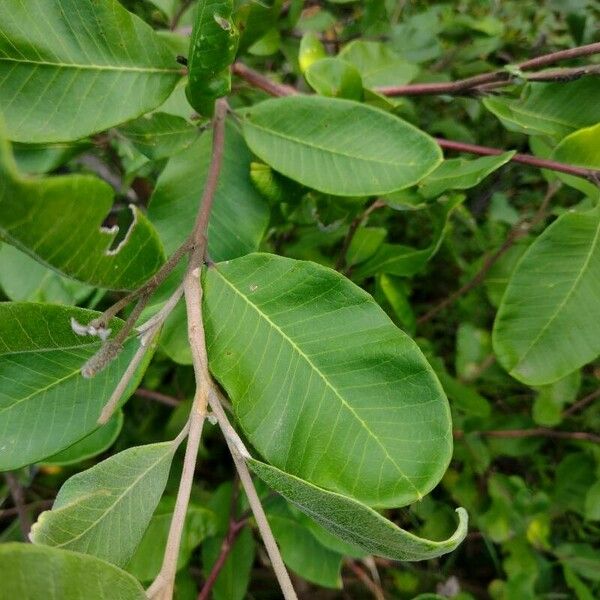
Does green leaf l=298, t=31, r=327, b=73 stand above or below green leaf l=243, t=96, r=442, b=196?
above

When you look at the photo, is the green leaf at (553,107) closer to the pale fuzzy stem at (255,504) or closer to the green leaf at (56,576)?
the pale fuzzy stem at (255,504)

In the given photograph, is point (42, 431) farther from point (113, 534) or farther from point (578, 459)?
point (578, 459)

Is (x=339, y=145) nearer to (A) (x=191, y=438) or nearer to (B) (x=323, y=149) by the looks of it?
(B) (x=323, y=149)

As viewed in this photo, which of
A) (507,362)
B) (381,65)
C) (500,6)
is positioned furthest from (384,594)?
(500,6)

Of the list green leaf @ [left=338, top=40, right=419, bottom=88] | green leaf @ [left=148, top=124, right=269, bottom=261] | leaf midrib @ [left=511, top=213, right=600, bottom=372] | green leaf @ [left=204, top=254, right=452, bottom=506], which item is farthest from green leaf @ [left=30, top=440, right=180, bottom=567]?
green leaf @ [left=338, top=40, right=419, bottom=88]

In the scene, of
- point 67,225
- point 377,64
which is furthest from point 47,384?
point 377,64

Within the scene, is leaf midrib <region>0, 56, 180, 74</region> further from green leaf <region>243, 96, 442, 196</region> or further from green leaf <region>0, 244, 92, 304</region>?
green leaf <region>0, 244, 92, 304</region>
